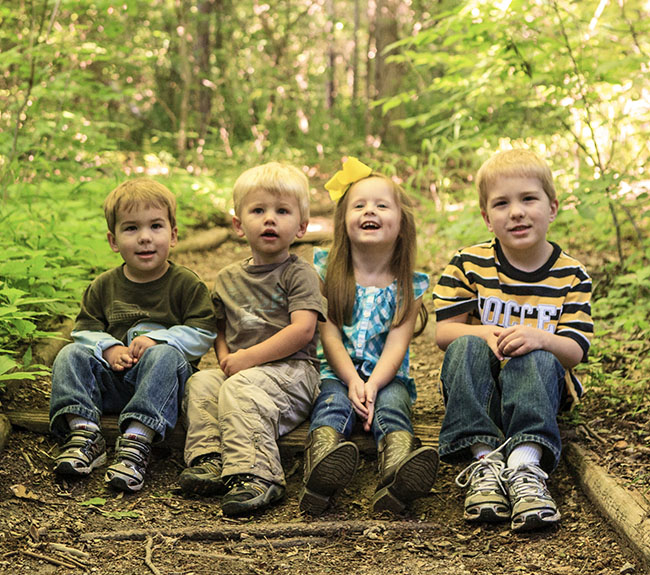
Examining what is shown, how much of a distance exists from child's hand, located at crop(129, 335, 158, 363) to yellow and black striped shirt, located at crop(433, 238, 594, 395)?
1.18 metres

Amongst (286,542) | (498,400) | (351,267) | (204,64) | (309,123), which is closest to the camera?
(286,542)

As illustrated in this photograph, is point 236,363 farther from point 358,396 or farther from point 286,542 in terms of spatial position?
point 286,542

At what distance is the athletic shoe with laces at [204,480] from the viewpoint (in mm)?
2330

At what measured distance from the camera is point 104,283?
2814mm

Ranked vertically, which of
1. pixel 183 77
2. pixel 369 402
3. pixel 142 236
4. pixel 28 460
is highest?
pixel 183 77

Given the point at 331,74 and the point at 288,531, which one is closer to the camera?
the point at 288,531

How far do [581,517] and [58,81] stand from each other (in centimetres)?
481

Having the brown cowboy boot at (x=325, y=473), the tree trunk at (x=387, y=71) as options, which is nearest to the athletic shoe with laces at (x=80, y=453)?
the brown cowboy boot at (x=325, y=473)

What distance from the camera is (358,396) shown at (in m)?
2.63

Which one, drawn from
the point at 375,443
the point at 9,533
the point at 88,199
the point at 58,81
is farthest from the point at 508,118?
the point at 9,533

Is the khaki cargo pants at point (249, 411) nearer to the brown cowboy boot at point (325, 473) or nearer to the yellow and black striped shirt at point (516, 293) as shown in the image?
the brown cowboy boot at point (325, 473)

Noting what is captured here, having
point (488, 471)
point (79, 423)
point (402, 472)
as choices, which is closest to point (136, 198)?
point (79, 423)

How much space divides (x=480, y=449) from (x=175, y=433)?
3.98 feet

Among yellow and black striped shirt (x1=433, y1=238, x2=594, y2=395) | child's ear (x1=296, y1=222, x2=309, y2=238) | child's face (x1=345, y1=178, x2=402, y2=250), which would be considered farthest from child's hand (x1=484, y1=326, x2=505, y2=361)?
child's ear (x1=296, y1=222, x2=309, y2=238)
